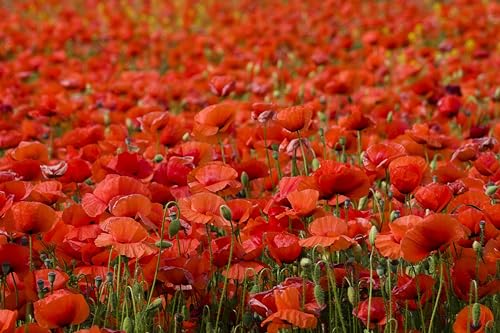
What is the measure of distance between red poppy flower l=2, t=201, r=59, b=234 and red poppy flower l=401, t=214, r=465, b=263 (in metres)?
0.82

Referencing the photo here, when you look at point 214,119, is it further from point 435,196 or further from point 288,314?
point 288,314

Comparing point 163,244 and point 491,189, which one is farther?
point 491,189

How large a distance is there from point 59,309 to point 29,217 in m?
0.36

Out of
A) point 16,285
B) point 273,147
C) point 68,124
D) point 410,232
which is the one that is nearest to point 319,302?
point 410,232

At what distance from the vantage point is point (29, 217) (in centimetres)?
220

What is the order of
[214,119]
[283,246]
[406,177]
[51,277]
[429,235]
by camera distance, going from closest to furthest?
[429,235]
[51,277]
[283,246]
[406,177]
[214,119]

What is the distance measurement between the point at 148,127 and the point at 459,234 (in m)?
1.57

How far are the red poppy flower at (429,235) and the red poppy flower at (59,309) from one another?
0.66 meters

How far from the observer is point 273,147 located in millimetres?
3121

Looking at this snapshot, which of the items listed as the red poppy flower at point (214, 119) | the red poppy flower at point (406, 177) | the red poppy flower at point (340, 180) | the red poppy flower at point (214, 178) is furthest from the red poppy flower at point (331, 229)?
the red poppy flower at point (214, 119)

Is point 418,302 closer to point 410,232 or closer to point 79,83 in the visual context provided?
point 410,232

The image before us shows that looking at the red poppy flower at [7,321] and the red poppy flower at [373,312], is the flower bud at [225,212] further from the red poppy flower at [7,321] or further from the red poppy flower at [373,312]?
the red poppy flower at [7,321]

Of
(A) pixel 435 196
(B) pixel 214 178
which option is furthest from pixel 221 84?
(A) pixel 435 196

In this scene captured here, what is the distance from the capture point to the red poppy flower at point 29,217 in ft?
7.20
